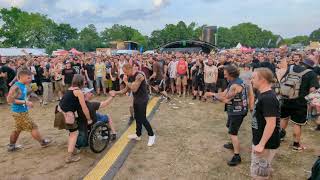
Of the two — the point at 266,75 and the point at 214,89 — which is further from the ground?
the point at 266,75

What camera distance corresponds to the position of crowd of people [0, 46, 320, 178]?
4.00 metres

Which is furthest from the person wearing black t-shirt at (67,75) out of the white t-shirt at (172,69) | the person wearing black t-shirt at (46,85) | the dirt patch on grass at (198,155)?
the dirt patch on grass at (198,155)

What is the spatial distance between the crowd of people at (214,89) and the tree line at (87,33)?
57.7 meters

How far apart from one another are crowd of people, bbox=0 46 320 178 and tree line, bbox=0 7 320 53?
5773 centimetres

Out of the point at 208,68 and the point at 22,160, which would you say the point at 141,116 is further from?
the point at 208,68

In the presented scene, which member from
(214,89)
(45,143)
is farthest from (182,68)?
(45,143)

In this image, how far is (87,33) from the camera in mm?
114000

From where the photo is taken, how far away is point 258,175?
4023 millimetres

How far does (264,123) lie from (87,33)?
115157mm

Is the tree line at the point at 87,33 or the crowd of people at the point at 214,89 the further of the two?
the tree line at the point at 87,33

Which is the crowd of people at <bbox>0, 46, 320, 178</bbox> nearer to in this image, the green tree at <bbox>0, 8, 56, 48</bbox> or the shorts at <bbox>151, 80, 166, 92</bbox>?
the shorts at <bbox>151, 80, 166, 92</bbox>

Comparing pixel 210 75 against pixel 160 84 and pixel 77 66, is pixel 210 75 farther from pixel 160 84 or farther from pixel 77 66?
pixel 77 66

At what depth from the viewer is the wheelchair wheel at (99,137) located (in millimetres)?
6145

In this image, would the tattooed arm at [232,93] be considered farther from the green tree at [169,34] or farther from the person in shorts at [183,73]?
the green tree at [169,34]
